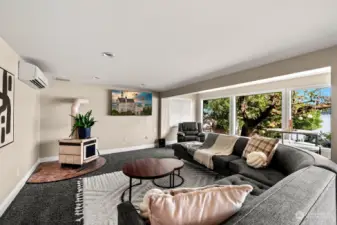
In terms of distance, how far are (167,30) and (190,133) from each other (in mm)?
4467

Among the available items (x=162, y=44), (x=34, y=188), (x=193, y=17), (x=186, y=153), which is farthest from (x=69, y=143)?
(x=193, y=17)

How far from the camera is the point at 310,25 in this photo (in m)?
1.66

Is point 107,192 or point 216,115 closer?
point 107,192

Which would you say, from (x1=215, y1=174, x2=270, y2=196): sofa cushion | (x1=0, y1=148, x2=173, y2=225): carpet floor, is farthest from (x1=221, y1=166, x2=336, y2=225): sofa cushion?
(x1=0, y1=148, x2=173, y2=225): carpet floor

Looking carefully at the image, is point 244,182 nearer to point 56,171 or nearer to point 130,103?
point 56,171

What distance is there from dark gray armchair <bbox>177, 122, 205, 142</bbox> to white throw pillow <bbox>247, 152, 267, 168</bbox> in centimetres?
296

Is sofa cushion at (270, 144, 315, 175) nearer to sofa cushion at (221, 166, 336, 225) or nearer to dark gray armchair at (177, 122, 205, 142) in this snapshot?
sofa cushion at (221, 166, 336, 225)

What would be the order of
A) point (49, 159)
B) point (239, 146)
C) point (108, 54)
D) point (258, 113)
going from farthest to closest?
point (258, 113) < point (49, 159) < point (239, 146) < point (108, 54)

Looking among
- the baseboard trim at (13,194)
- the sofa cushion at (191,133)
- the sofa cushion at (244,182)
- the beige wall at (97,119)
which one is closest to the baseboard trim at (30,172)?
the baseboard trim at (13,194)

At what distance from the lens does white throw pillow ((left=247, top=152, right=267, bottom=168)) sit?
2445 mm

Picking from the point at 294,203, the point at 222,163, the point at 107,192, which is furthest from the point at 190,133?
the point at 294,203

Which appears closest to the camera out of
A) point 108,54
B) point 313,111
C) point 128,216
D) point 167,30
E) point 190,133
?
point 128,216

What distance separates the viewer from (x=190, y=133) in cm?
585

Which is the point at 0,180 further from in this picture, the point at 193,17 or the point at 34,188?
the point at 193,17
